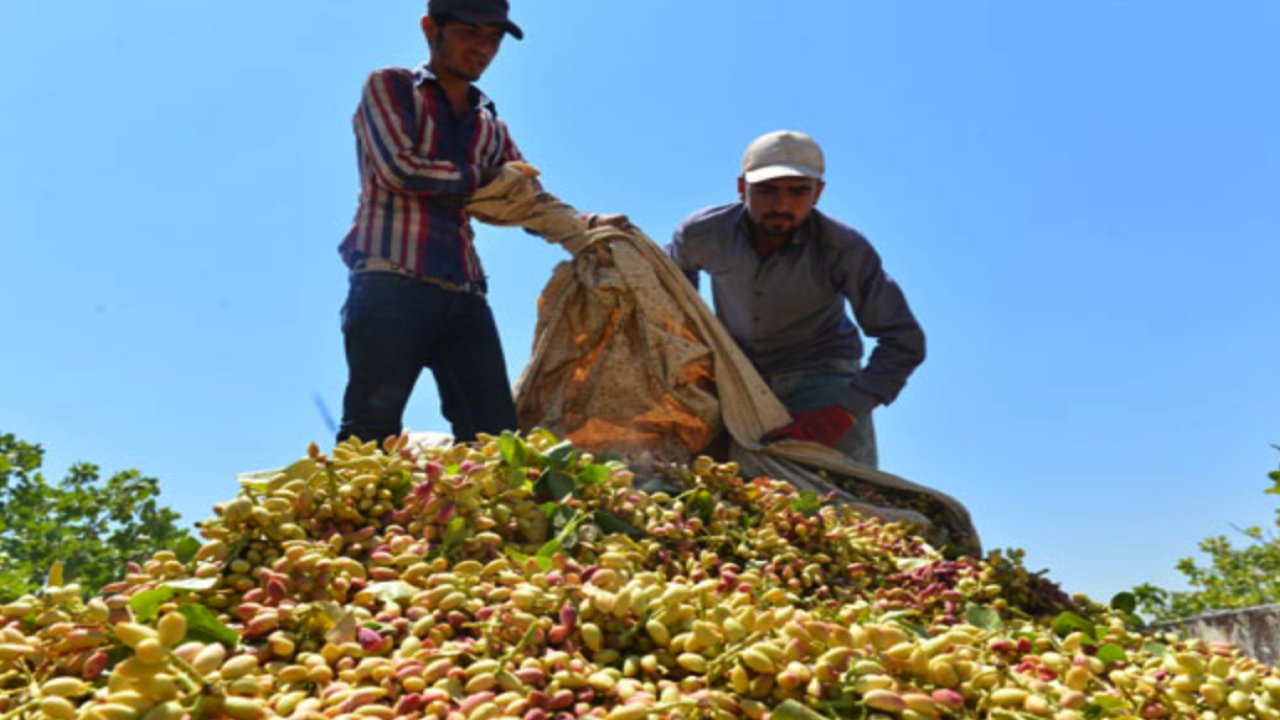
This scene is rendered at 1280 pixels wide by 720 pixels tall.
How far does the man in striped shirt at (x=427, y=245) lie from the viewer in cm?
402

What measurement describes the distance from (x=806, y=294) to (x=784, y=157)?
0.62m

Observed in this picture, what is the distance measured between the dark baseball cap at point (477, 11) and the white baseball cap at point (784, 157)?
125 centimetres

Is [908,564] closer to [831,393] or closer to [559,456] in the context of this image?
[559,456]

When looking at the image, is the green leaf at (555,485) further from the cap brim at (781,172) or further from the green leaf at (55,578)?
the cap brim at (781,172)

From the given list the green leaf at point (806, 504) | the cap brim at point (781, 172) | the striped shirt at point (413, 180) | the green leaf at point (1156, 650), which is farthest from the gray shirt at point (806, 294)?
the green leaf at point (1156, 650)

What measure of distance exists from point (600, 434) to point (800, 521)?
4.80ft

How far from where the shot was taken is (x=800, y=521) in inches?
113

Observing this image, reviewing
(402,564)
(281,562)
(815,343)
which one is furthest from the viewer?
(815,343)

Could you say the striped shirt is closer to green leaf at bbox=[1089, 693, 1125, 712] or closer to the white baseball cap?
the white baseball cap

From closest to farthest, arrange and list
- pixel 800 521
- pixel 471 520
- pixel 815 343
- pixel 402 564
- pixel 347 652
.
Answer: pixel 347 652 < pixel 402 564 < pixel 471 520 < pixel 800 521 < pixel 815 343

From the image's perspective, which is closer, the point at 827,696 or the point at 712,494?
the point at 827,696

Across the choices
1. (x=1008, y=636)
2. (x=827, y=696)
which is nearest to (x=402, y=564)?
(x=827, y=696)

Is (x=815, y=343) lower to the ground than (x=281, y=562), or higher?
higher

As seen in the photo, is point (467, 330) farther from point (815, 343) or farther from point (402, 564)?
point (402, 564)
